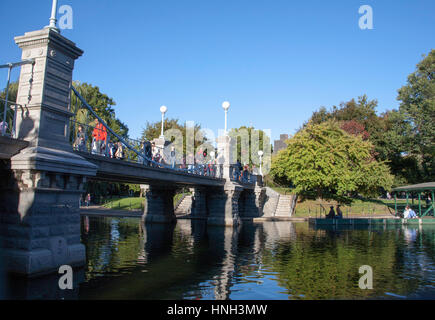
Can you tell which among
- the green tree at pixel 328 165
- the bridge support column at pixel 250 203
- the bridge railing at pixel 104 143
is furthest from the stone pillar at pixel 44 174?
the green tree at pixel 328 165

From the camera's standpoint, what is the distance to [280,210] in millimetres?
38844

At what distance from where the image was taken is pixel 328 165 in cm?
3741

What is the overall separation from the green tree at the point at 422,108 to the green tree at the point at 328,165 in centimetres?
583

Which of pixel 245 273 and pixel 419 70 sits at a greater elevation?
pixel 419 70

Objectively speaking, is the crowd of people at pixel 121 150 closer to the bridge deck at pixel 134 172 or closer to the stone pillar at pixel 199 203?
the bridge deck at pixel 134 172

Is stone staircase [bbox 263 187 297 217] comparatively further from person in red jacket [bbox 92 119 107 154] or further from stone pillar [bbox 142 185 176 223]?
person in red jacket [bbox 92 119 107 154]

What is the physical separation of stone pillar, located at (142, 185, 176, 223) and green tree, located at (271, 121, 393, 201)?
15378 millimetres

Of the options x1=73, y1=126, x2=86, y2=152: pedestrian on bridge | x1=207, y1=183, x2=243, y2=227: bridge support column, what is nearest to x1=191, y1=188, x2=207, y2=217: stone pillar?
x1=207, y1=183, x2=243, y2=227: bridge support column

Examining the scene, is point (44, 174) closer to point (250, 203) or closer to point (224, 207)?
point (224, 207)

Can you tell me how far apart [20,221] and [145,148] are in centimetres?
973

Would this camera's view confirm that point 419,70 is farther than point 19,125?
Yes

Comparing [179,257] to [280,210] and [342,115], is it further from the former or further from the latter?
[342,115]

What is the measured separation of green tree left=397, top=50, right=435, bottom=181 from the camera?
1613 inches
